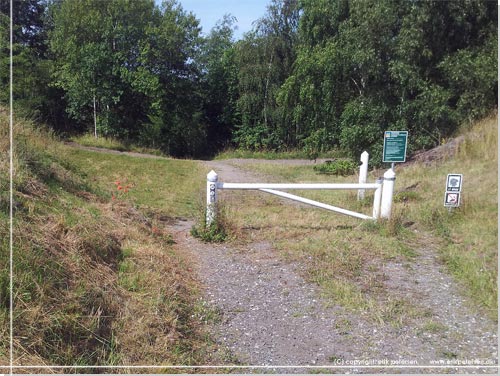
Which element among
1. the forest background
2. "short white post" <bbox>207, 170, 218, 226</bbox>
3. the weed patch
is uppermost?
the forest background

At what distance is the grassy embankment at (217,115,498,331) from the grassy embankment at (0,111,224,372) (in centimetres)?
142

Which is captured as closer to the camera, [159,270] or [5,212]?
[5,212]

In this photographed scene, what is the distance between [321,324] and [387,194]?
301 cm

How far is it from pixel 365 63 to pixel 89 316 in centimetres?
1011

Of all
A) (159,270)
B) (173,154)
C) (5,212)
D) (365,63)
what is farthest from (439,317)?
(173,154)

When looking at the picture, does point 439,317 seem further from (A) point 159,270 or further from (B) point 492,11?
(B) point 492,11

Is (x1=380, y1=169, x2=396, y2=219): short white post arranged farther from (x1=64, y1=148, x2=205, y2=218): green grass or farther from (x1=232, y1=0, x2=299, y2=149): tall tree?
(x1=232, y1=0, x2=299, y2=149): tall tree

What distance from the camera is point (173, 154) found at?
832 inches

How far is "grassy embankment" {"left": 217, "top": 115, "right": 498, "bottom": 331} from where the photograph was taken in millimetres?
4176

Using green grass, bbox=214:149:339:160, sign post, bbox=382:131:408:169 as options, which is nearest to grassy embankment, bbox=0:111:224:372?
sign post, bbox=382:131:408:169

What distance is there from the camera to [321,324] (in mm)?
3689

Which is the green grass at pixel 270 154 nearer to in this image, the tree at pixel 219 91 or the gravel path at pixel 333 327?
the tree at pixel 219 91

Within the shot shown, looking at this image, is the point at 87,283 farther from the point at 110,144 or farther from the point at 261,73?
the point at 261,73

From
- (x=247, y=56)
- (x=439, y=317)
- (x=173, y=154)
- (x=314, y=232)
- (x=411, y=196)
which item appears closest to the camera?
(x=439, y=317)
